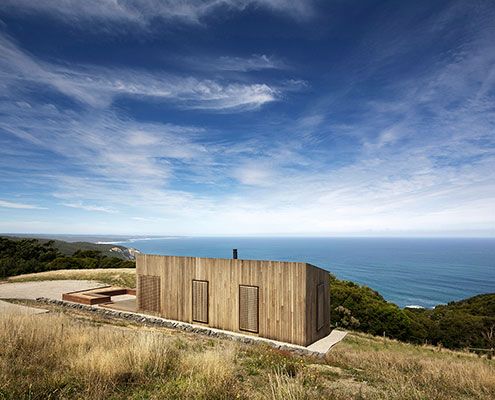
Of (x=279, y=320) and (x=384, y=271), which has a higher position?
(x=279, y=320)

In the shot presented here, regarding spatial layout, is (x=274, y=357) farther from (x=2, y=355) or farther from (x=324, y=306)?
(x=324, y=306)

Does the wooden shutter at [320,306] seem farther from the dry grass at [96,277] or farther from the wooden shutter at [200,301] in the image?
the dry grass at [96,277]

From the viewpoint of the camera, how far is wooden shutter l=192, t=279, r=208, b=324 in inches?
585

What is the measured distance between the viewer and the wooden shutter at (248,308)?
13.6 meters

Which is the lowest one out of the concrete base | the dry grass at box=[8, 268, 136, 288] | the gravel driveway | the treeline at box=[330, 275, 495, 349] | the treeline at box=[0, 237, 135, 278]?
the treeline at box=[330, 275, 495, 349]

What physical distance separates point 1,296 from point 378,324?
84.6ft

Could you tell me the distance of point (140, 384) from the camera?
5008 mm

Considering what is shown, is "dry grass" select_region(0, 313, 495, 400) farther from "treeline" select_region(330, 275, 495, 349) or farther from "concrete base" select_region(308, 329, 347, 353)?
"treeline" select_region(330, 275, 495, 349)

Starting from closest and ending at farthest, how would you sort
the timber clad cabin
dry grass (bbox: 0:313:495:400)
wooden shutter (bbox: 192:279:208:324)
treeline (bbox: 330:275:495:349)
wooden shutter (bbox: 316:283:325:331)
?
dry grass (bbox: 0:313:495:400)
the timber clad cabin
wooden shutter (bbox: 316:283:325:331)
wooden shutter (bbox: 192:279:208:324)
treeline (bbox: 330:275:495:349)

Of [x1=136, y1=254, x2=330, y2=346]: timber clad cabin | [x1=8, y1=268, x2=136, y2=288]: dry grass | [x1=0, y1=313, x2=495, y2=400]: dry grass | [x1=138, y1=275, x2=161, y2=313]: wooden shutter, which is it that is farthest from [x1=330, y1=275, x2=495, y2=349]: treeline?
[x1=0, y1=313, x2=495, y2=400]: dry grass

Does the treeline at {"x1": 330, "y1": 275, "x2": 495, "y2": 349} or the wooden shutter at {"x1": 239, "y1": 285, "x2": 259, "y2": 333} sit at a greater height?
the wooden shutter at {"x1": 239, "y1": 285, "x2": 259, "y2": 333}

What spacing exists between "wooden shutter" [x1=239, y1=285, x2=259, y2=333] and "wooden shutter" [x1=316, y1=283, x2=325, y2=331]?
8.27 feet

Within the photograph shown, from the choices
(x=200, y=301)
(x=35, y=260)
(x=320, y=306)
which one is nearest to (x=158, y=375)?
(x=200, y=301)

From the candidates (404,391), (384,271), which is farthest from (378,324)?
(384,271)
